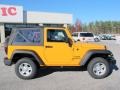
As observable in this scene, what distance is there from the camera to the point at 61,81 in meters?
9.63

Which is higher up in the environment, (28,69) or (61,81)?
(28,69)

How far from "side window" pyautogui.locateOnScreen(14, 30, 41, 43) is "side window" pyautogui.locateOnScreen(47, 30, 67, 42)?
40 centimetres

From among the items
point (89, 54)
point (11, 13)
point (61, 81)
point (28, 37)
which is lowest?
point (61, 81)

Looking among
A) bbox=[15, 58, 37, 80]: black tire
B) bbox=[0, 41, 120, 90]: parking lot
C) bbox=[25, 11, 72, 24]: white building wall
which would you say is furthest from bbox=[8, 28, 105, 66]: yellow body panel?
bbox=[25, 11, 72, 24]: white building wall

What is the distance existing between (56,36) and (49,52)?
25.4 inches

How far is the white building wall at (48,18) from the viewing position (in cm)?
3947

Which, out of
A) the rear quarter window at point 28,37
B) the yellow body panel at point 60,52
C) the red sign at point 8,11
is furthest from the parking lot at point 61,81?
the red sign at point 8,11

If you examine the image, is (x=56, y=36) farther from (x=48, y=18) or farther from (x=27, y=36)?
(x=48, y=18)

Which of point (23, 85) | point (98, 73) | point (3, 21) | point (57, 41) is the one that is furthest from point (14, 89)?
point (3, 21)

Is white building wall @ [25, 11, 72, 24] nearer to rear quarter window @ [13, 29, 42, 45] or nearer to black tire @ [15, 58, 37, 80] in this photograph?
rear quarter window @ [13, 29, 42, 45]

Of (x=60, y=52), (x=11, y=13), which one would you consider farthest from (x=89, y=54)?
(x=11, y=13)

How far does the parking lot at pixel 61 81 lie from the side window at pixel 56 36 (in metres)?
1.39

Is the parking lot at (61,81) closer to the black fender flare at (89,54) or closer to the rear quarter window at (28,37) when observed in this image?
the black fender flare at (89,54)

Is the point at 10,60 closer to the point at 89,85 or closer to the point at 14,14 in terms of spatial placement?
the point at 89,85
